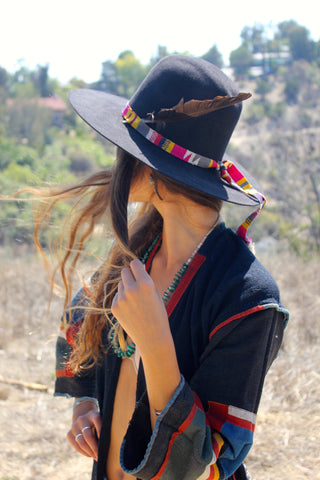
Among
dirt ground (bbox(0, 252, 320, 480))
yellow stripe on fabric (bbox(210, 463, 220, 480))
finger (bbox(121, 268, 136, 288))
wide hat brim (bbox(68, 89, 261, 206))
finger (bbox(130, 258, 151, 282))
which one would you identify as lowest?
dirt ground (bbox(0, 252, 320, 480))

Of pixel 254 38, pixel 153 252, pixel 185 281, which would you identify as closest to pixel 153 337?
pixel 185 281

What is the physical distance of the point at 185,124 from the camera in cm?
119

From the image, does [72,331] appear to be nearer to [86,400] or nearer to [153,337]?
[86,400]

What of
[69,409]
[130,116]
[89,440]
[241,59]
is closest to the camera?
[130,116]

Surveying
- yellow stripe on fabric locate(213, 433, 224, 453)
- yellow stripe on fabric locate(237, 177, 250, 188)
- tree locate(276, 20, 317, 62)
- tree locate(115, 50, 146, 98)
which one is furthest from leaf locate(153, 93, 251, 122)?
tree locate(276, 20, 317, 62)

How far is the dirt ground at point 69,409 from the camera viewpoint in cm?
249

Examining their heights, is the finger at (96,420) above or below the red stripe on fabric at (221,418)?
below

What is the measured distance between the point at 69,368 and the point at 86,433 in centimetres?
24

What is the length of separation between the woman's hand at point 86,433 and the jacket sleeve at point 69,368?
0.13 metres

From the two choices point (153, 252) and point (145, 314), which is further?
point (153, 252)

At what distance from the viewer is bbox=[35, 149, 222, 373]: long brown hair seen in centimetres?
127

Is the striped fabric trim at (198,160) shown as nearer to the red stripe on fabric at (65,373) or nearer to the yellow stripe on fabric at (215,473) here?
the yellow stripe on fabric at (215,473)

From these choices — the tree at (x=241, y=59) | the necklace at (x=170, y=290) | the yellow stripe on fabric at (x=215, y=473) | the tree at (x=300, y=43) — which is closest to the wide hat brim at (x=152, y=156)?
the necklace at (x=170, y=290)

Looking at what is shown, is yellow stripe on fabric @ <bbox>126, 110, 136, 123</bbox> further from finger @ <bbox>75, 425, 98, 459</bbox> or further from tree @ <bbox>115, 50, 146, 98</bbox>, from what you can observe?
tree @ <bbox>115, 50, 146, 98</bbox>
